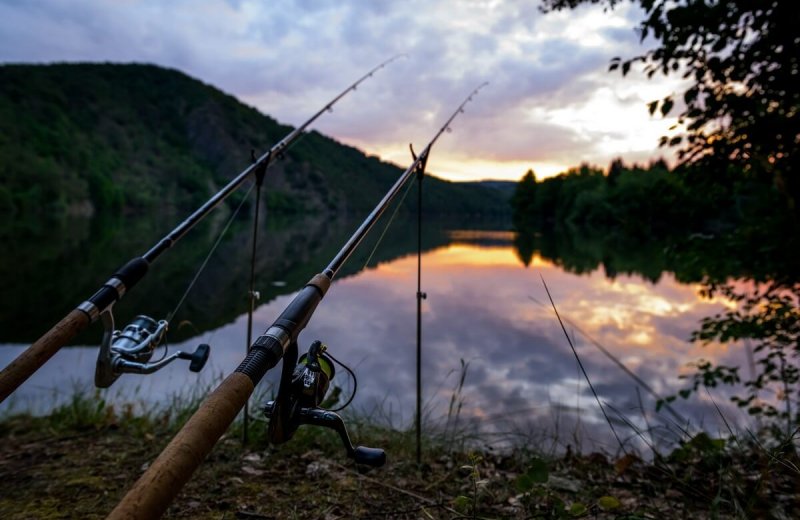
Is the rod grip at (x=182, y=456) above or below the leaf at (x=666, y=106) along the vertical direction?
below

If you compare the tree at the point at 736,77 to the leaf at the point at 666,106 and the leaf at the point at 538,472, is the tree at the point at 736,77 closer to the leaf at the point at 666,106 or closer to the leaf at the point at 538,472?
the leaf at the point at 666,106

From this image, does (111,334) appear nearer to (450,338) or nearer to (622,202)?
(450,338)

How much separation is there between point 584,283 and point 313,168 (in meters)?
142

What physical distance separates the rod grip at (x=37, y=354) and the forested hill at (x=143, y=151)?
72339 mm

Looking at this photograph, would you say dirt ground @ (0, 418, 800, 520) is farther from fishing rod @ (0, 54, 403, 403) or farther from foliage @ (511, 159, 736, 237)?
foliage @ (511, 159, 736, 237)

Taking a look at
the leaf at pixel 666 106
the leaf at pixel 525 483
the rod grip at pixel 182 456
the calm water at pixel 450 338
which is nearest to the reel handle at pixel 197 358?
the calm water at pixel 450 338

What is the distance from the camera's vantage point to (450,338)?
1188cm

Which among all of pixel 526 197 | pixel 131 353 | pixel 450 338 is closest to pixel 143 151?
pixel 526 197

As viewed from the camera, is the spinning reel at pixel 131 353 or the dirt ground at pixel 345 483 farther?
the dirt ground at pixel 345 483

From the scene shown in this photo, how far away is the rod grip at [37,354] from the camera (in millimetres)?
1558

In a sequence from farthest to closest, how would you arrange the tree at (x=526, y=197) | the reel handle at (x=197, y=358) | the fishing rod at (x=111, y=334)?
the tree at (x=526, y=197), the reel handle at (x=197, y=358), the fishing rod at (x=111, y=334)

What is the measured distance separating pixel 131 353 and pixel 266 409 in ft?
4.61

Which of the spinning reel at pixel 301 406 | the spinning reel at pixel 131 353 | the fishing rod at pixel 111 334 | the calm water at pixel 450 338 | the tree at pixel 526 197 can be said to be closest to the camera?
the spinning reel at pixel 301 406

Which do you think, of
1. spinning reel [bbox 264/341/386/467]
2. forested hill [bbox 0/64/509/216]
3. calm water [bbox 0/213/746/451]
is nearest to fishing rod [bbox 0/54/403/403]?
spinning reel [bbox 264/341/386/467]
